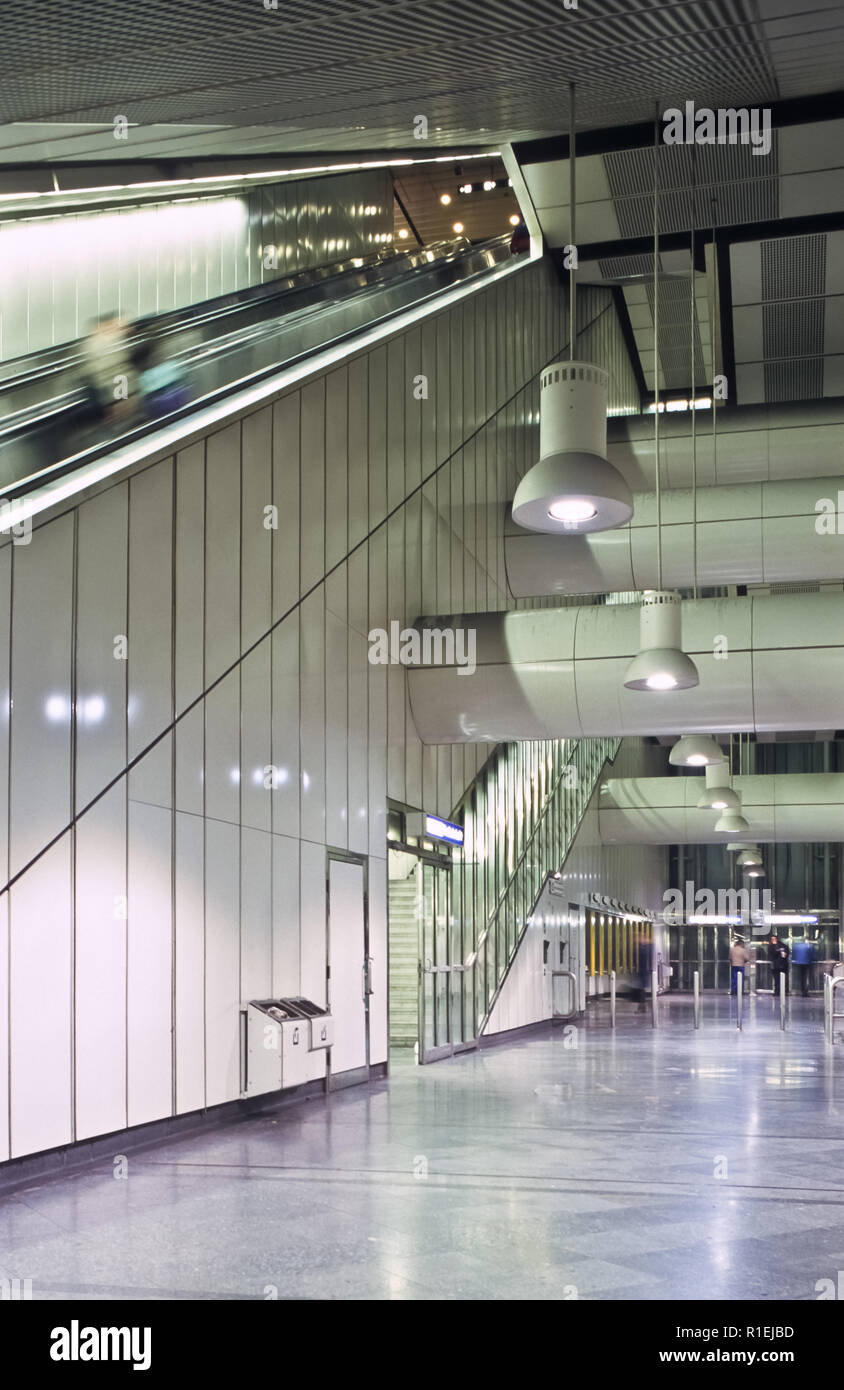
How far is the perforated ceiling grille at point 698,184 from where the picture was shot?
14539 mm

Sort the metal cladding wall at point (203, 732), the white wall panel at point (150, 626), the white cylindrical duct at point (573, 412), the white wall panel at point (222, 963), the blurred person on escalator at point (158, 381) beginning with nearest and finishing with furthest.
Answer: the white cylindrical duct at point (573, 412) → the metal cladding wall at point (203, 732) → the white wall panel at point (150, 626) → the blurred person on escalator at point (158, 381) → the white wall panel at point (222, 963)

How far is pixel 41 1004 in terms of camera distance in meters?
8.41

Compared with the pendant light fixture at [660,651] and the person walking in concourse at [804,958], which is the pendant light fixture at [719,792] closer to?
the pendant light fixture at [660,651]

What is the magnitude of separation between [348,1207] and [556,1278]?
78.8 inches

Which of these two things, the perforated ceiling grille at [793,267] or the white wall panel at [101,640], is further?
the perforated ceiling grille at [793,267]

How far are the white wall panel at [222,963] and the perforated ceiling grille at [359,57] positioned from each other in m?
7.28

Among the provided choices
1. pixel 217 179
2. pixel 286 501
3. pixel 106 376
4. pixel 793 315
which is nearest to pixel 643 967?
pixel 793 315

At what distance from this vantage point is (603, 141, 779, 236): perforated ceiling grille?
1454 cm

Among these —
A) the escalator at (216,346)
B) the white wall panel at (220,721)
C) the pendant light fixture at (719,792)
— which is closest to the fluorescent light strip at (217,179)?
the white wall panel at (220,721)

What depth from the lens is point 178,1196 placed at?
25.5ft

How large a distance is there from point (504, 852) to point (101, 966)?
13.8m

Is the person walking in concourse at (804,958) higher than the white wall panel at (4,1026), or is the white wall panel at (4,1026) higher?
the white wall panel at (4,1026)

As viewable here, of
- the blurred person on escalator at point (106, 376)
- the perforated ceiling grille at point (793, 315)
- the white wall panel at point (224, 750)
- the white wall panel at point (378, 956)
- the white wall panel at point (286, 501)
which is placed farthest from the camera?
the perforated ceiling grille at point (793, 315)
